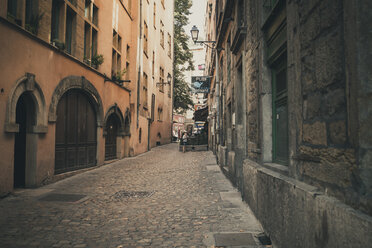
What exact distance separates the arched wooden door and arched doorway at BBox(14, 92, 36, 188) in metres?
1.24

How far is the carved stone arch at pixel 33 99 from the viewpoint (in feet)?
19.8

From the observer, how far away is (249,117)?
588 cm

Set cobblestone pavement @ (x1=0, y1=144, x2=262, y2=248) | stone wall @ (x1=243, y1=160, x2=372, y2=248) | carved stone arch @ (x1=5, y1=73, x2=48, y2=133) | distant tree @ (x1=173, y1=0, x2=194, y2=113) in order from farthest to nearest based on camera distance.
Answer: distant tree @ (x1=173, y1=0, x2=194, y2=113) < carved stone arch @ (x1=5, y1=73, x2=48, y2=133) < cobblestone pavement @ (x1=0, y1=144, x2=262, y2=248) < stone wall @ (x1=243, y1=160, x2=372, y2=248)

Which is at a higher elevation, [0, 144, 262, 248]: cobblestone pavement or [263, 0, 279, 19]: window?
[263, 0, 279, 19]: window

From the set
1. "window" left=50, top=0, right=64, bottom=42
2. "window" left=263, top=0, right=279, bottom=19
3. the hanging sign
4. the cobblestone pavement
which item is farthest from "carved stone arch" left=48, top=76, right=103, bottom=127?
"window" left=263, top=0, right=279, bottom=19

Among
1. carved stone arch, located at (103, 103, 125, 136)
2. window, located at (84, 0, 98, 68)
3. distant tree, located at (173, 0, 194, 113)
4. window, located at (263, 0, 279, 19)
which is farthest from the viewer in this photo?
distant tree, located at (173, 0, 194, 113)

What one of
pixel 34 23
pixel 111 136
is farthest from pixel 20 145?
pixel 111 136

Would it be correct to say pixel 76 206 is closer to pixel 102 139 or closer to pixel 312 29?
pixel 312 29

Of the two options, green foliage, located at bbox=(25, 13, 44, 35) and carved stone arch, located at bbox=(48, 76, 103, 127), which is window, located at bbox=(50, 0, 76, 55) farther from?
carved stone arch, located at bbox=(48, 76, 103, 127)

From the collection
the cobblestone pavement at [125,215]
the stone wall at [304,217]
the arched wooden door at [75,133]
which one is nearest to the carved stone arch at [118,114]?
the arched wooden door at [75,133]

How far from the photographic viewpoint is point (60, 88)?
8234 mm

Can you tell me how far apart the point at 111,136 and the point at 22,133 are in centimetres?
637

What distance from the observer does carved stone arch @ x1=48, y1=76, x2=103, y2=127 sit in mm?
7887

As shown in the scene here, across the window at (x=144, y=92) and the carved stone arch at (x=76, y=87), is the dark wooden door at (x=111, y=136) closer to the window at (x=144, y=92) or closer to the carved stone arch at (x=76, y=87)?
the carved stone arch at (x=76, y=87)
